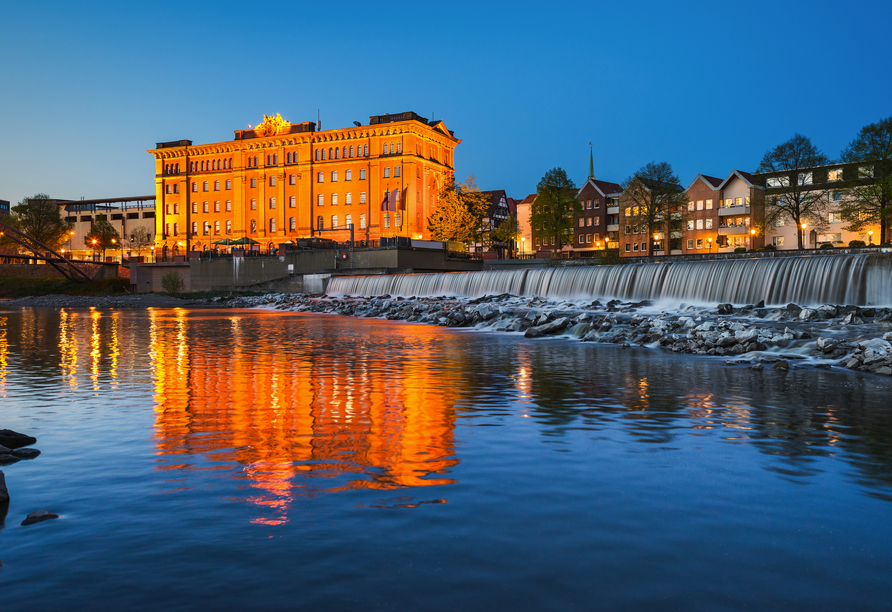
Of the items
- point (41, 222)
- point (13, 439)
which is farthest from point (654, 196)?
point (41, 222)

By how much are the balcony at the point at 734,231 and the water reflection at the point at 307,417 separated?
79179 mm

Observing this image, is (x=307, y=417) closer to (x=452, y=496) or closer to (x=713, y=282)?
(x=452, y=496)

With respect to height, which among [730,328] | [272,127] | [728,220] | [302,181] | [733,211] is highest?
[272,127]

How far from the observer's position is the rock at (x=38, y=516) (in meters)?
4.61

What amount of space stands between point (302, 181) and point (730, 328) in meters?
89.5

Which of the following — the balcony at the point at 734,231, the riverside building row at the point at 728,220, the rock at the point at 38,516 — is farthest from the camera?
the balcony at the point at 734,231

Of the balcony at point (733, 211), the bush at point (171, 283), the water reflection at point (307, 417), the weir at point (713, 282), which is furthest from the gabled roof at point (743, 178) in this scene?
the water reflection at point (307, 417)

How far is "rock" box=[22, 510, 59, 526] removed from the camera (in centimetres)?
461

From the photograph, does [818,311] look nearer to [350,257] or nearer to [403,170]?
[350,257]

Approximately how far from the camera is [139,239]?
439ft

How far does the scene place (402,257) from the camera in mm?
62750

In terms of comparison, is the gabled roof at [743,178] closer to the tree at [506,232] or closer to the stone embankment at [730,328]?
the tree at [506,232]

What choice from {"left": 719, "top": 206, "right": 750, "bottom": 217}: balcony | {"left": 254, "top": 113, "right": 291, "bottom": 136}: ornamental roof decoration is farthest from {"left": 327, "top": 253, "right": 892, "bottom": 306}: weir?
{"left": 254, "top": 113, "right": 291, "bottom": 136}: ornamental roof decoration

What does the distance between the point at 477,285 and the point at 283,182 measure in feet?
212
